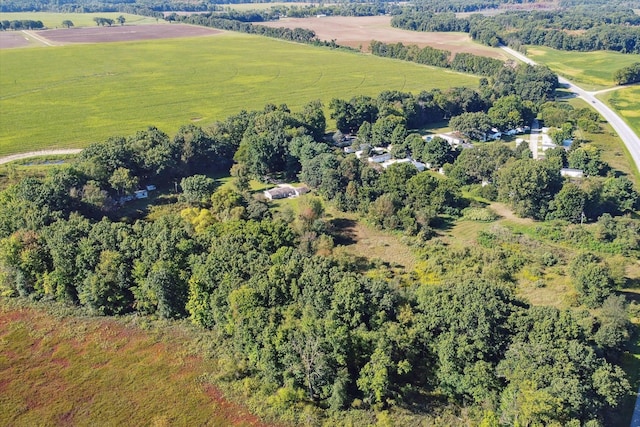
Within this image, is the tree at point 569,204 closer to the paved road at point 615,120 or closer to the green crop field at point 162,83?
the paved road at point 615,120

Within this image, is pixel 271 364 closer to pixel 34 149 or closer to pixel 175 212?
pixel 175 212

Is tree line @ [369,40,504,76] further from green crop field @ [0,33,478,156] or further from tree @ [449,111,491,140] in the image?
tree @ [449,111,491,140]

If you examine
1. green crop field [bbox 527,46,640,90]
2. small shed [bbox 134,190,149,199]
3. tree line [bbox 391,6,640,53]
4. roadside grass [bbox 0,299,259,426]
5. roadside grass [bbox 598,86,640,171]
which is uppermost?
tree line [bbox 391,6,640,53]

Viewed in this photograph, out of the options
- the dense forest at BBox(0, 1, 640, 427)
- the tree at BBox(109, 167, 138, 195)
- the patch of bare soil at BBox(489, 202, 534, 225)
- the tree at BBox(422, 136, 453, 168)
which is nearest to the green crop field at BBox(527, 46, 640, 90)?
the dense forest at BBox(0, 1, 640, 427)

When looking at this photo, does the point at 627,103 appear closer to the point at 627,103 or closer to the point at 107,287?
the point at 627,103

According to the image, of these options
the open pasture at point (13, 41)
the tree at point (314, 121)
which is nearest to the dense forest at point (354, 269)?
the tree at point (314, 121)

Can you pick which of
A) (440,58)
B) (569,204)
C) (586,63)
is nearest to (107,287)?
(569,204)

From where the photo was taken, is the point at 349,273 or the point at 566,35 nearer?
the point at 349,273
